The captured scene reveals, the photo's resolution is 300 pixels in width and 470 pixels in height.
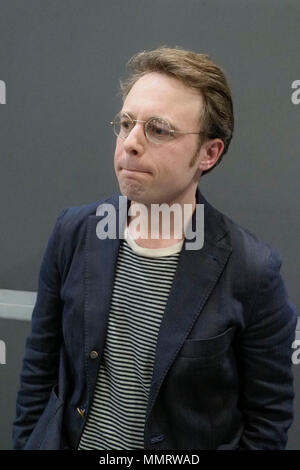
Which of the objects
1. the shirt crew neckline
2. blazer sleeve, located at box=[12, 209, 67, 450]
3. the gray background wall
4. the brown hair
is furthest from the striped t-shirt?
the gray background wall

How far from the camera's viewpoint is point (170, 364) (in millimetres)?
864

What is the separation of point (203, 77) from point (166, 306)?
438 millimetres

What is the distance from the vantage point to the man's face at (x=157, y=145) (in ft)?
2.72

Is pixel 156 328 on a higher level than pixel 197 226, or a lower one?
lower

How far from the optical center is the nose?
2.72 ft

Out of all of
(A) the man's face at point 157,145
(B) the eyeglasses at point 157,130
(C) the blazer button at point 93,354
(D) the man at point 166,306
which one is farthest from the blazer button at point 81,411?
(B) the eyeglasses at point 157,130

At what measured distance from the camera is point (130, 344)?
92cm

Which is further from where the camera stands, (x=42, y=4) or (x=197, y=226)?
(x=42, y=4)

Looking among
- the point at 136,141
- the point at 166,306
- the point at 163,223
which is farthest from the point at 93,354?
the point at 136,141

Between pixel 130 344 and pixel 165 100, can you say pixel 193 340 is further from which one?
pixel 165 100

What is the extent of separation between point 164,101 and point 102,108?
0.43m

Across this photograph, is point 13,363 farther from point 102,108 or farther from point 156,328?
point 102,108

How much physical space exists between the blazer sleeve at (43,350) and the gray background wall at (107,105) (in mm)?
305
